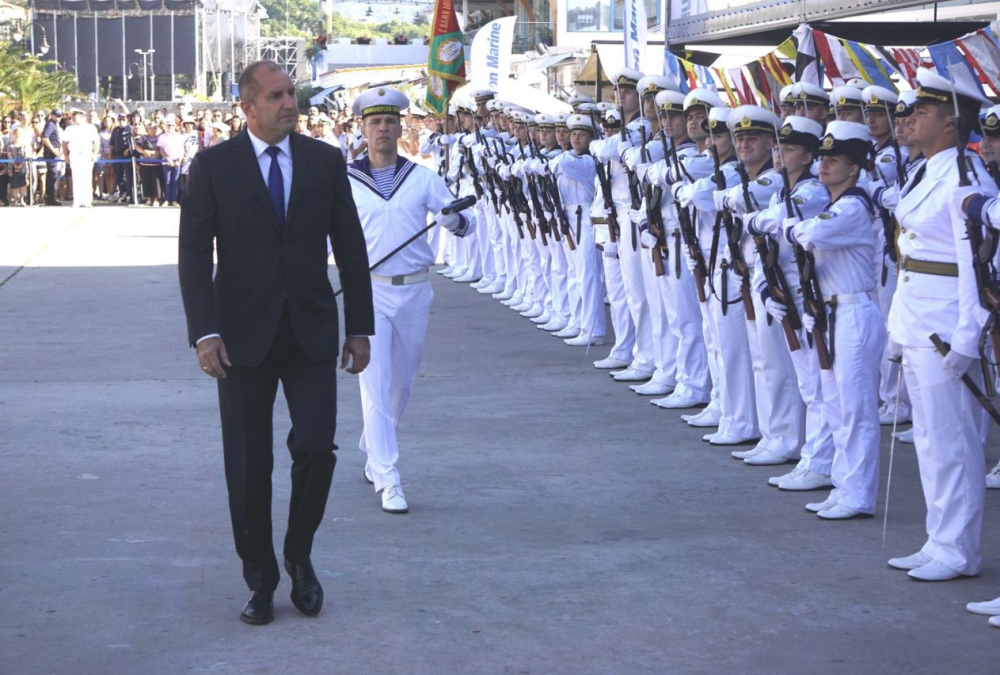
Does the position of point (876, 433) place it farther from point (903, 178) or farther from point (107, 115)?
point (107, 115)

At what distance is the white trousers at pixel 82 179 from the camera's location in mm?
29781

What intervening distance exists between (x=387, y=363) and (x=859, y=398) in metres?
2.20

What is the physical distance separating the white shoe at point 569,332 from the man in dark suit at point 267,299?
774cm

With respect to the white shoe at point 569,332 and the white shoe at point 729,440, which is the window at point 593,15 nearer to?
the white shoe at point 569,332

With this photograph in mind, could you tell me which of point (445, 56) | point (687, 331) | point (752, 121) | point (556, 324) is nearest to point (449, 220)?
point (752, 121)

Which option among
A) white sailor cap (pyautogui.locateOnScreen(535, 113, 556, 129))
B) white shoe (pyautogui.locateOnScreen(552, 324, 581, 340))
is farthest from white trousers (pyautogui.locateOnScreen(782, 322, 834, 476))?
white sailor cap (pyautogui.locateOnScreen(535, 113, 556, 129))

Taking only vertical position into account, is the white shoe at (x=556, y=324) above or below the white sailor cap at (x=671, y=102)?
below

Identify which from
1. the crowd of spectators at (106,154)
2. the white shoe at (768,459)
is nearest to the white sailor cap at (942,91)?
the white shoe at (768,459)

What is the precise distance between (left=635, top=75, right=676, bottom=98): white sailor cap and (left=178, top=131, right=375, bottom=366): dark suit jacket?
16.7 ft

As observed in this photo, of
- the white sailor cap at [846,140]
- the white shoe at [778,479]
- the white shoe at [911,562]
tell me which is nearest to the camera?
the white shoe at [911,562]

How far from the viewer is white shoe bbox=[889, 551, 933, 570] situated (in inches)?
232

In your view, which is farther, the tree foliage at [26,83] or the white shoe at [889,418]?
the tree foliage at [26,83]

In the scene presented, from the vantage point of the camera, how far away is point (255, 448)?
17.2 feet

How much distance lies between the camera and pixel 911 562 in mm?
5926
